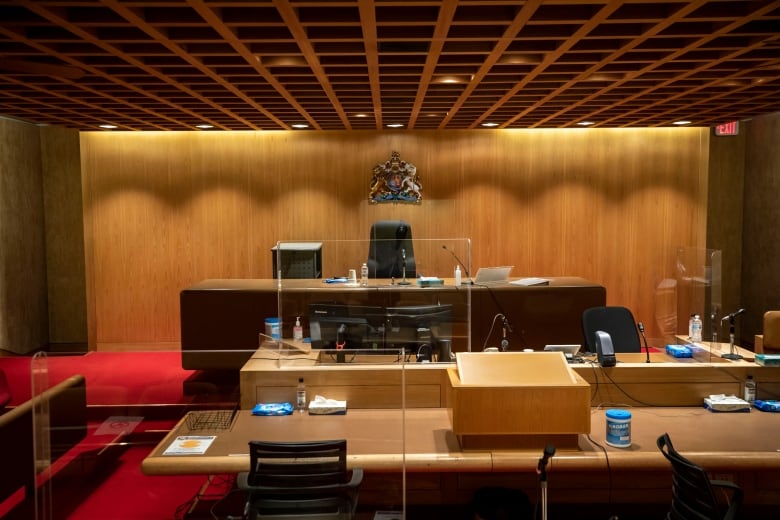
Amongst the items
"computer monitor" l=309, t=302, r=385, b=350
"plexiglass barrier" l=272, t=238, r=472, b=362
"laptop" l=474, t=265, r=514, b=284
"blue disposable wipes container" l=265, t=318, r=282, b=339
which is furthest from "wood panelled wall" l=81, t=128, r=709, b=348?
"computer monitor" l=309, t=302, r=385, b=350

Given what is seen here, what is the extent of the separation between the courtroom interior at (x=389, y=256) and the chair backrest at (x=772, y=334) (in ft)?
0.04

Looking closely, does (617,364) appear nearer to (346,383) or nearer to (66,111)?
(346,383)

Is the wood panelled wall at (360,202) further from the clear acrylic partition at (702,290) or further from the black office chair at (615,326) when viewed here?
the black office chair at (615,326)

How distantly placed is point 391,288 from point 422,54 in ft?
5.39

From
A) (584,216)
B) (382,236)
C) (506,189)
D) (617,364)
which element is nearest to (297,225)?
(382,236)

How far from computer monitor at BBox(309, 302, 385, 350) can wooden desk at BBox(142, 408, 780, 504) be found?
571 millimetres

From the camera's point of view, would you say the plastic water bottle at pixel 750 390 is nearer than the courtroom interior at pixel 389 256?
No

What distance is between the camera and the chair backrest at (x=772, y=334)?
3965 mm

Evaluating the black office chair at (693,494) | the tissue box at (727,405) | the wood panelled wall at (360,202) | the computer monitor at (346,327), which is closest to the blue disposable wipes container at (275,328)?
the computer monitor at (346,327)

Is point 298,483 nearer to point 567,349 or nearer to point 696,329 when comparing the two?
point 567,349

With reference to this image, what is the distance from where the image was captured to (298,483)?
286 centimetres

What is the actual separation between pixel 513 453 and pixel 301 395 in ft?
4.09

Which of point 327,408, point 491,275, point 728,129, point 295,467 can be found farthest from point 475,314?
point 728,129

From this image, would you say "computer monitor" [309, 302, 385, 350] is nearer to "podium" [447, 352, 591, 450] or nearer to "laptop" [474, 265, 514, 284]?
"podium" [447, 352, 591, 450]
